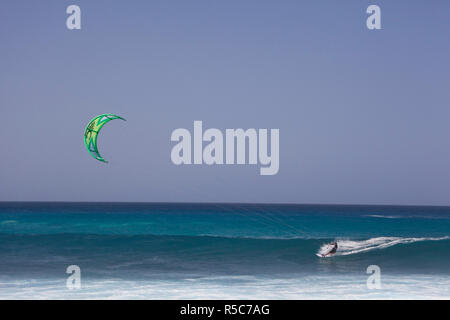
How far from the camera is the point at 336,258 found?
1387 cm

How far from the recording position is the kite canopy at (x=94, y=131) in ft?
36.6

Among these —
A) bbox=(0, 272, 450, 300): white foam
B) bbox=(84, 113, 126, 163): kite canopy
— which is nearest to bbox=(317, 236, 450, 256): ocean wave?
bbox=(0, 272, 450, 300): white foam

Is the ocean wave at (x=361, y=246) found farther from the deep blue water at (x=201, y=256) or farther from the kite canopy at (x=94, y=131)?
the kite canopy at (x=94, y=131)

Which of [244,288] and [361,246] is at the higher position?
[244,288]

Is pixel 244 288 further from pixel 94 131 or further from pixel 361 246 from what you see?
pixel 361 246

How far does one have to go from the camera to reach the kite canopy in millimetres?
11165

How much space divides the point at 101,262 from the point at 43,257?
2218mm

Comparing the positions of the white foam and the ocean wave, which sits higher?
the white foam

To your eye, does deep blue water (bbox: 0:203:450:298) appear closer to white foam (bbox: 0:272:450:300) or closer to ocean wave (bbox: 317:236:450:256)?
ocean wave (bbox: 317:236:450:256)

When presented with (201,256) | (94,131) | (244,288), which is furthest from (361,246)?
(94,131)

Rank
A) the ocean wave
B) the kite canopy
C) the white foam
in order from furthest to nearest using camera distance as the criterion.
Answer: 1. the ocean wave
2. the kite canopy
3. the white foam

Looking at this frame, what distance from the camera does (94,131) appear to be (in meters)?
11.5
